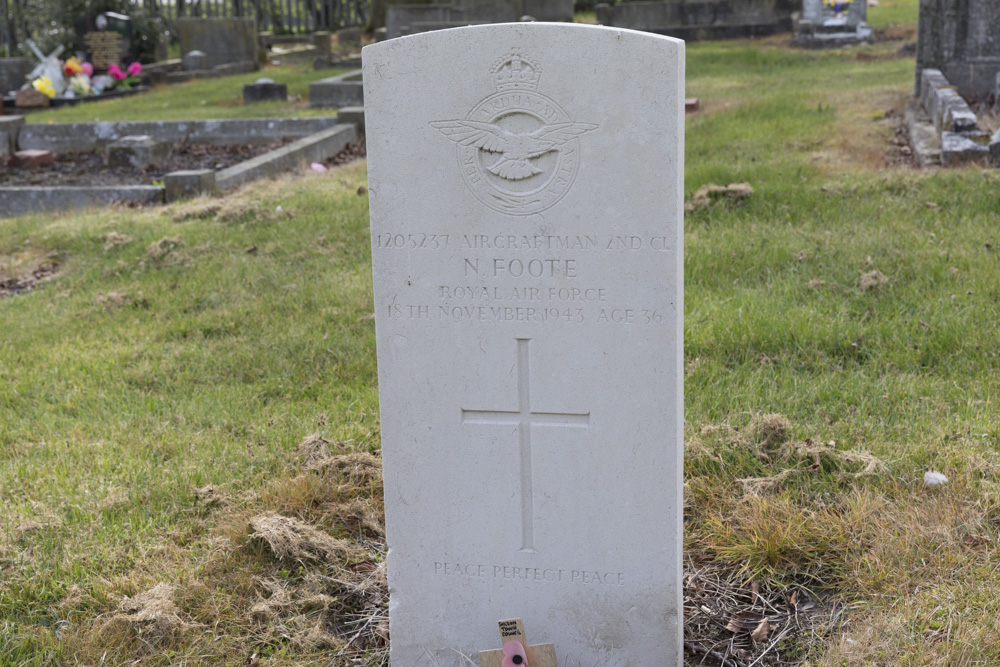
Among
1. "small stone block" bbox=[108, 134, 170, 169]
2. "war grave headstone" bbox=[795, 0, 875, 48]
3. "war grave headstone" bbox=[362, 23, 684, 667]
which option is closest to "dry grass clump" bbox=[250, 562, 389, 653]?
"war grave headstone" bbox=[362, 23, 684, 667]

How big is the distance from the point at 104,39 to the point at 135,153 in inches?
339

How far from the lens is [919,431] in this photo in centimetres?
340

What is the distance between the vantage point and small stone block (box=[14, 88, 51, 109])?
15078 mm

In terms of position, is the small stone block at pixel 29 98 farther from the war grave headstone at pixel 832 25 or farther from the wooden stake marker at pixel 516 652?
the wooden stake marker at pixel 516 652

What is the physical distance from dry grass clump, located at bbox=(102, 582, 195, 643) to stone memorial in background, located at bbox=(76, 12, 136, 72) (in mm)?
16095

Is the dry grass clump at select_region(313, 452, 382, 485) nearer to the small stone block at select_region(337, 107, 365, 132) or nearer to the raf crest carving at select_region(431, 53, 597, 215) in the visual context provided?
the raf crest carving at select_region(431, 53, 597, 215)

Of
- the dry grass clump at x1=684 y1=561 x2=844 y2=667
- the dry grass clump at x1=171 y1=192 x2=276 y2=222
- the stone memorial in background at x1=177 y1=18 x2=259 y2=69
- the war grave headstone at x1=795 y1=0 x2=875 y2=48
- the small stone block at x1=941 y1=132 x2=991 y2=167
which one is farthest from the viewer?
the stone memorial in background at x1=177 y1=18 x2=259 y2=69

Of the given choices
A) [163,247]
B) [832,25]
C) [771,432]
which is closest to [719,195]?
[771,432]

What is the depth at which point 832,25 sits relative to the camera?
53.7 ft

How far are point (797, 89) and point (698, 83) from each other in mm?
1664

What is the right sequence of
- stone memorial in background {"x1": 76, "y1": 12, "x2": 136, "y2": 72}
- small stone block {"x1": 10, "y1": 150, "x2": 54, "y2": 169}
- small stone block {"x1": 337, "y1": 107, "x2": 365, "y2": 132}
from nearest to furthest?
small stone block {"x1": 10, "y1": 150, "x2": 54, "y2": 169}, small stone block {"x1": 337, "y1": 107, "x2": 365, "y2": 132}, stone memorial in background {"x1": 76, "y1": 12, "x2": 136, "y2": 72}

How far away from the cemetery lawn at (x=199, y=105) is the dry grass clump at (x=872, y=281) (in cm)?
848

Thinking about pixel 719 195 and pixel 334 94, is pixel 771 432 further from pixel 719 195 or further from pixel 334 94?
pixel 334 94

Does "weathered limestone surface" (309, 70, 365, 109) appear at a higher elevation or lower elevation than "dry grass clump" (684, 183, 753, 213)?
higher
